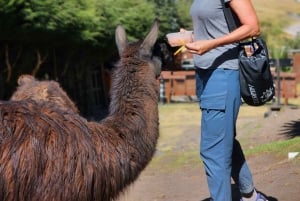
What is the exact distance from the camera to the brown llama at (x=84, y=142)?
4469mm

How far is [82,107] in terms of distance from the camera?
88.0ft

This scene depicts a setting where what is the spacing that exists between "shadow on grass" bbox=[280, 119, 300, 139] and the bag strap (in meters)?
9.32

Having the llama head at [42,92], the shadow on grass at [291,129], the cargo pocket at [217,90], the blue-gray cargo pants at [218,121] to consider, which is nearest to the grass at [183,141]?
the shadow on grass at [291,129]

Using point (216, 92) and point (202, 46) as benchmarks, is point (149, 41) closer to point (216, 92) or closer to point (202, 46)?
point (202, 46)

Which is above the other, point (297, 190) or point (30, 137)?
point (30, 137)

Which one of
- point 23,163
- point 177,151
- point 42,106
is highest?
point 42,106

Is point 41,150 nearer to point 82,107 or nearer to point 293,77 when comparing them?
A: point 82,107

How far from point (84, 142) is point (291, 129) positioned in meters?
11.9

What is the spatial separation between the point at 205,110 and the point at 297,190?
2.43 meters

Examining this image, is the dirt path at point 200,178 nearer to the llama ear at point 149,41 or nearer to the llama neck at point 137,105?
the llama neck at point 137,105

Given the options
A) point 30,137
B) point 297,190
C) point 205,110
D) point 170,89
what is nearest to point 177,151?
point 297,190

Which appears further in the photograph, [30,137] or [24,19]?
[24,19]

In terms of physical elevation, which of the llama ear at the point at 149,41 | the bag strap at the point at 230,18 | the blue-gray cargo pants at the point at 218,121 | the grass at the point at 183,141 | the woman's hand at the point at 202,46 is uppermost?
the bag strap at the point at 230,18

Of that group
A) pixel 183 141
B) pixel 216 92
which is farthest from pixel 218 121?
pixel 183 141
